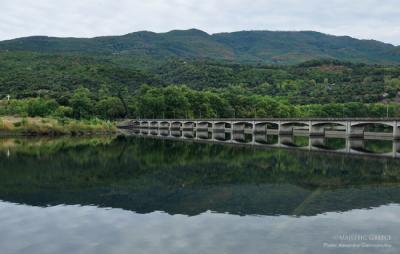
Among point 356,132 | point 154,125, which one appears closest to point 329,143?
point 356,132

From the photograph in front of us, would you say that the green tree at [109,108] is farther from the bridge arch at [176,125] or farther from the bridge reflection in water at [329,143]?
the bridge reflection in water at [329,143]

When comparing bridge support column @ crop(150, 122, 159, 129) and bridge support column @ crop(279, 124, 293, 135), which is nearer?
bridge support column @ crop(279, 124, 293, 135)

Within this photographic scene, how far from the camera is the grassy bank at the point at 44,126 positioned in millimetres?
92619

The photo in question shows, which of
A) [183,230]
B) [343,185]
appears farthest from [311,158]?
[183,230]

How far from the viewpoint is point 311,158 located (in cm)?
5162

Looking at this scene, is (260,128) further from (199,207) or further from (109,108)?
(199,207)

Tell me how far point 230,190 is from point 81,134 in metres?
76.0

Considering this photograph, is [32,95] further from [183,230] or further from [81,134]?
[183,230]

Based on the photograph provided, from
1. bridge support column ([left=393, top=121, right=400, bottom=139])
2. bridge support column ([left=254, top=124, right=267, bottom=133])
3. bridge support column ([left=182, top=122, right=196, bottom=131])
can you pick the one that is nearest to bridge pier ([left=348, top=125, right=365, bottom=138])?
bridge support column ([left=393, top=121, right=400, bottom=139])

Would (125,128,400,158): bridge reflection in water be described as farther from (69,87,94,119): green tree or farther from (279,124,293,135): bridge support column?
(69,87,94,119): green tree

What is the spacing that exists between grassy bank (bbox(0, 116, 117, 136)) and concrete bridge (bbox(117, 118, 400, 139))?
30708mm

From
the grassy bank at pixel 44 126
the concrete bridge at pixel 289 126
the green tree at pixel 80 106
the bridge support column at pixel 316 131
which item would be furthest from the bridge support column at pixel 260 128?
Result: the green tree at pixel 80 106

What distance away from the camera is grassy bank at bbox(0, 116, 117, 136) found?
92619 mm

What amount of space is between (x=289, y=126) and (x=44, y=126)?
55294 millimetres
